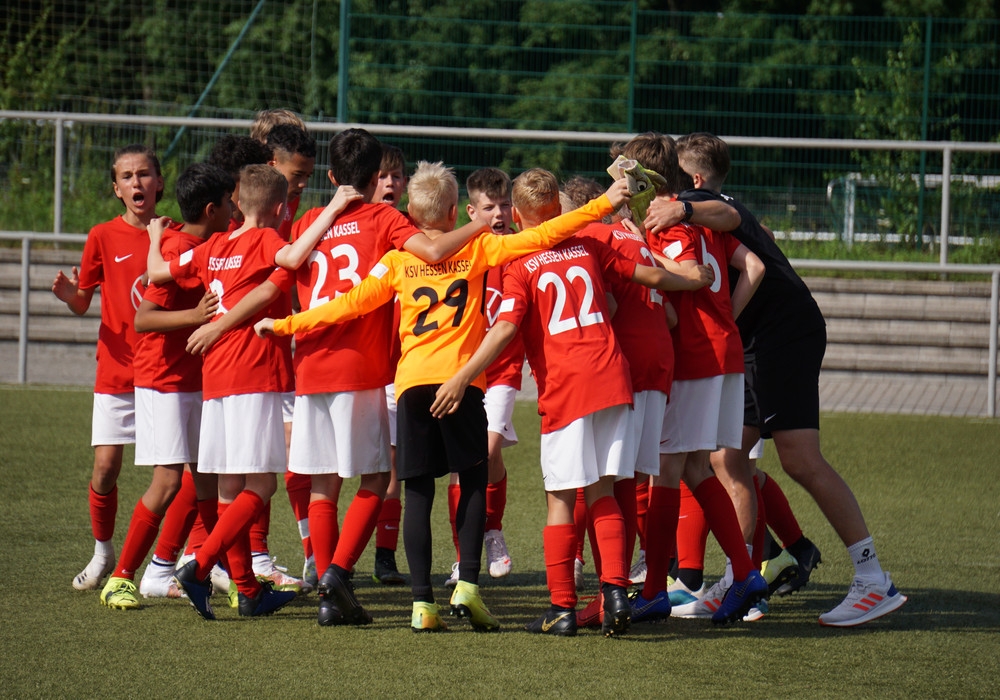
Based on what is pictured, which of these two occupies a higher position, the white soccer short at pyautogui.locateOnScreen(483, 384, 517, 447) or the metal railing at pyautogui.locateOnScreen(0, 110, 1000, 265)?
the metal railing at pyautogui.locateOnScreen(0, 110, 1000, 265)

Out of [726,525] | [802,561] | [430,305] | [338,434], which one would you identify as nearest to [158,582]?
[338,434]

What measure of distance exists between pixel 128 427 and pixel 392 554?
1.24m

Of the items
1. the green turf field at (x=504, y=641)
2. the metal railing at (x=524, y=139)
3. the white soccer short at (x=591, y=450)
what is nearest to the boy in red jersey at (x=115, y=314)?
the green turf field at (x=504, y=641)

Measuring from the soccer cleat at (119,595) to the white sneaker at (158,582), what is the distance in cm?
15

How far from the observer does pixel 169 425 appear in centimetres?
462

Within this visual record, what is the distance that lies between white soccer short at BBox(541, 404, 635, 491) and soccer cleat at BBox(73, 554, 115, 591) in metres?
1.91

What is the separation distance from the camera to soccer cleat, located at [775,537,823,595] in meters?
4.96

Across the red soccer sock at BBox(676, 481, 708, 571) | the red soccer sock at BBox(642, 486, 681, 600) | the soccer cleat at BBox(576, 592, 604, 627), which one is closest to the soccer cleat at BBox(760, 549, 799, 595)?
the red soccer sock at BBox(676, 481, 708, 571)

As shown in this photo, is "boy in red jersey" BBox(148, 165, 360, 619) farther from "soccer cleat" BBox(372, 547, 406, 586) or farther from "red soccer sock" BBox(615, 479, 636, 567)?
"red soccer sock" BBox(615, 479, 636, 567)

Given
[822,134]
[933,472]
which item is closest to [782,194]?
[822,134]

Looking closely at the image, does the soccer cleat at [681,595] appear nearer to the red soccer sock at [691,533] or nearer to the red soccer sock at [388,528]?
the red soccer sock at [691,533]

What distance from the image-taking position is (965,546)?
18.7 feet


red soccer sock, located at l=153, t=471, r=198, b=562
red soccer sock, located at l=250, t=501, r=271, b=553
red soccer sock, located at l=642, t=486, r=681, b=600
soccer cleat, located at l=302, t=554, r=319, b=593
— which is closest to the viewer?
red soccer sock, located at l=642, t=486, r=681, b=600

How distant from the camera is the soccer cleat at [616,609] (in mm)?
4039
